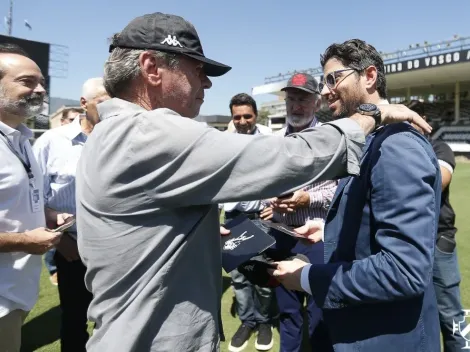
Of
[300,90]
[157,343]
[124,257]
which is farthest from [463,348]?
[124,257]

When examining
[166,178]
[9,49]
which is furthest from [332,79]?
[9,49]

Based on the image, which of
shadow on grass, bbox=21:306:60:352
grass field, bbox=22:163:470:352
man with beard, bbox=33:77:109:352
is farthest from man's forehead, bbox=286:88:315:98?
shadow on grass, bbox=21:306:60:352

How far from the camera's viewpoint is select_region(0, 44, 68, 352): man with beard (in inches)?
85.0

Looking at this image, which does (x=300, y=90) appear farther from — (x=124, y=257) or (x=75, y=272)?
(x=124, y=257)

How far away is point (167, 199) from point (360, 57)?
46.0 inches

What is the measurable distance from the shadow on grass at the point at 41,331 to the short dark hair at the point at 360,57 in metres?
3.88

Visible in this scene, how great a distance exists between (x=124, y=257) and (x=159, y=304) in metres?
0.20

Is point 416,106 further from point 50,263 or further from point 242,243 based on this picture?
point 50,263

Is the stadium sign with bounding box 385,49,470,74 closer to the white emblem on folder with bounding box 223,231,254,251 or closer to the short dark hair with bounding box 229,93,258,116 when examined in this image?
the short dark hair with bounding box 229,93,258,116

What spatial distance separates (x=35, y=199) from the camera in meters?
2.41

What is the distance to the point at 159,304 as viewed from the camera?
4.17 feet

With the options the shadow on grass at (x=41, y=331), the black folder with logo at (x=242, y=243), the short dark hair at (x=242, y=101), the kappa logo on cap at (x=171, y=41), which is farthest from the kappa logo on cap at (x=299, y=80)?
the shadow on grass at (x=41, y=331)

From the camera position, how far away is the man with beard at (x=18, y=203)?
216 centimetres

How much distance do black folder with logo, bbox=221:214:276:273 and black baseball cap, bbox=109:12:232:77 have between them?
772 mm
